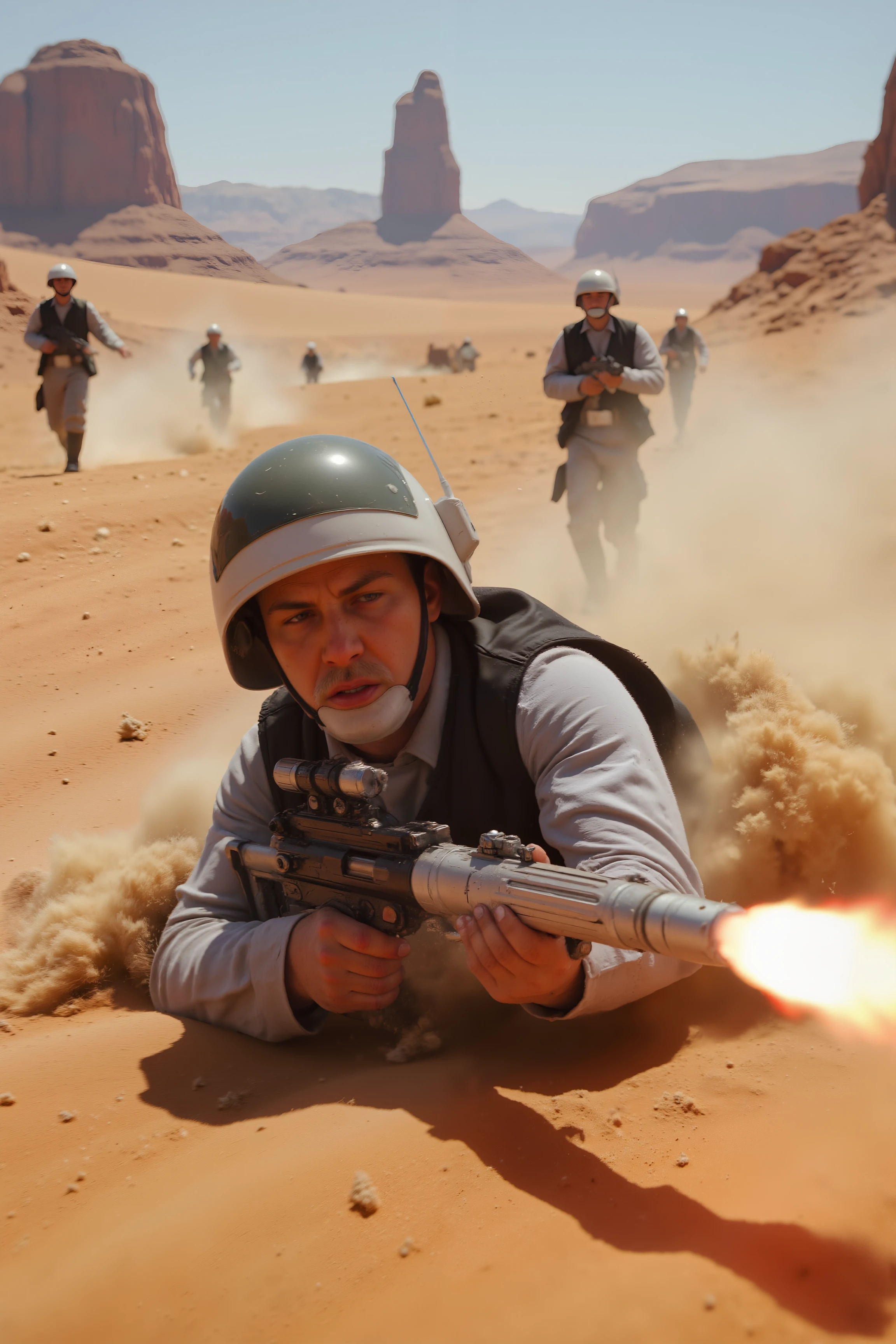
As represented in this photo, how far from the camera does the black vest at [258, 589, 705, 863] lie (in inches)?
90.7

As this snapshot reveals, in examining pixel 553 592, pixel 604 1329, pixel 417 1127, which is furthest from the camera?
pixel 553 592

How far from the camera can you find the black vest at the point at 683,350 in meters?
14.0

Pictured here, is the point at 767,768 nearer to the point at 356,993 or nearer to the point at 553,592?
the point at 356,993

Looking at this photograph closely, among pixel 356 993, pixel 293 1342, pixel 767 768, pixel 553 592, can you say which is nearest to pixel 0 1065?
pixel 356 993

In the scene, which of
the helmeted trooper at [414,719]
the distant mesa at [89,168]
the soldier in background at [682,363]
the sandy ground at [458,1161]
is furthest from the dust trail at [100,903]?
the distant mesa at [89,168]

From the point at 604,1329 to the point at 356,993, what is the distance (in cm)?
94

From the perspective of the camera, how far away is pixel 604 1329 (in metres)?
1.35

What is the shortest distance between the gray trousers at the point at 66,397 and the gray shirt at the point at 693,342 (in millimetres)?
7141

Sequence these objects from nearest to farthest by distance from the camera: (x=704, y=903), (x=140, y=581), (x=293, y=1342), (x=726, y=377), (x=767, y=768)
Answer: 1. (x=293, y=1342)
2. (x=704, y=903)
3. (x=767, y=768)
4. (x=140, y=581)
5. (x=726, y=377)

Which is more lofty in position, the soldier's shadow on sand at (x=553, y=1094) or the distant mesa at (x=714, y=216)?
the distant mesa at (x=714, y=216)

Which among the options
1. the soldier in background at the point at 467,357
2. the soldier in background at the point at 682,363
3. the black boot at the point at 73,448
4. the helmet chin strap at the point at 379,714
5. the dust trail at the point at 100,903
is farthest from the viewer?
the soldier in background at the point at 467,357

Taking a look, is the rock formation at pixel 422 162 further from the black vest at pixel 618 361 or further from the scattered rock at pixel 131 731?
the scattered rock at pixel 131 731

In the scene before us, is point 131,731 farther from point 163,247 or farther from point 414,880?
point 163,247

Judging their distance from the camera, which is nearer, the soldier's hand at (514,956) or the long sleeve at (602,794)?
the soldier's hand at (514,956)
